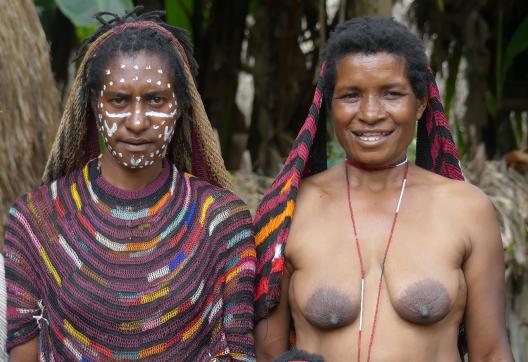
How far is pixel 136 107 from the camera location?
11.5ft

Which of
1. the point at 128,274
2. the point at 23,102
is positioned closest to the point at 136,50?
the point at 128,274

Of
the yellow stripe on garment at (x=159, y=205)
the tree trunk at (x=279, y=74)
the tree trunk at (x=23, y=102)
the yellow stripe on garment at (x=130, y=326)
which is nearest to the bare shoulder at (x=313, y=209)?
the yellow stripe on garment at (x=159, y=205)

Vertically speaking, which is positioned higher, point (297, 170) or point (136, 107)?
point (136, 107)

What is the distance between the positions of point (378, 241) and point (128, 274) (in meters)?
0.84

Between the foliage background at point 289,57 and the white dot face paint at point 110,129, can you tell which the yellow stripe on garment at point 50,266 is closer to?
the white dot face paint at point 110,129

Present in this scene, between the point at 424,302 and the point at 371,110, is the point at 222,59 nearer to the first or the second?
the point at 371,110

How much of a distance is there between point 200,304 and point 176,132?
2.10 feet

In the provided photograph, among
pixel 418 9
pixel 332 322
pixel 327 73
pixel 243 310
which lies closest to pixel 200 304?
pixel 243 310

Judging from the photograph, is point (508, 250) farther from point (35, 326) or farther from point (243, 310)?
point (35, 326)

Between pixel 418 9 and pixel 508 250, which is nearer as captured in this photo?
pixel 508 250

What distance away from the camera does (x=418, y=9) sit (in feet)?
23.4

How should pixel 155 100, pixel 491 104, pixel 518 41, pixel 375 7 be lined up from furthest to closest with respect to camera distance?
pixel 491 104
pixel 518 41
pixel 375 7
pixel 155 100

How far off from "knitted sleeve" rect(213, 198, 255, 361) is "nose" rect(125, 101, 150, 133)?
419mm

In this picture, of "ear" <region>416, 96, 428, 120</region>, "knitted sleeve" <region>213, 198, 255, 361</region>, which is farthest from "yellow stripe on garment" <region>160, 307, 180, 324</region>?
"ear" <region>416, 96, 428, 120</region>
